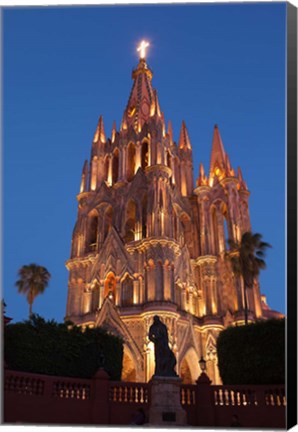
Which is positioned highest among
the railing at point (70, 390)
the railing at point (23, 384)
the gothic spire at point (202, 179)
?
the gothic spire at point (202, 179)

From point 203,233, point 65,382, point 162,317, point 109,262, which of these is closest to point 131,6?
point 65,382

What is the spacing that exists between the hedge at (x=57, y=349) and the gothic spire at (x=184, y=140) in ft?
108

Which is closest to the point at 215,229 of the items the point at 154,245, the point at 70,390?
the point at 154,245

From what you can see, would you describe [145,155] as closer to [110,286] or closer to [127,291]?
[110,286]

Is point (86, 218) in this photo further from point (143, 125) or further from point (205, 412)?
point (205, 412)

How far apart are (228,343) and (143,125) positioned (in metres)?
30.7

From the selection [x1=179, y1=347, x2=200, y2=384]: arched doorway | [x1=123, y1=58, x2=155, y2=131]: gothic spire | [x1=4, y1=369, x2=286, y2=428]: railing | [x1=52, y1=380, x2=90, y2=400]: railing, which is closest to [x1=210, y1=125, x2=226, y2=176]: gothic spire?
[x1=123, y1=58, x2=155, y2=131]: gothic spire

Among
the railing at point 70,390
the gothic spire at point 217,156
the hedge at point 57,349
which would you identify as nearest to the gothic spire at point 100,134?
the gothic spire at point 217,156

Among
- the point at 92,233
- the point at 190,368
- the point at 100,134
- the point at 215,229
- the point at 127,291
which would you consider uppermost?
the point at 100,134

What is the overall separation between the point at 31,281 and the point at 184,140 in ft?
79.0

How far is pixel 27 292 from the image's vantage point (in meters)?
36.4

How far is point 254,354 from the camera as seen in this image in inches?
735

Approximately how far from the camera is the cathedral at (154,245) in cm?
3534

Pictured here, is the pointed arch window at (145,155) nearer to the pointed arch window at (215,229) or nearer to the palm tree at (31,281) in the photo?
the pointed arch window at (215,229)
